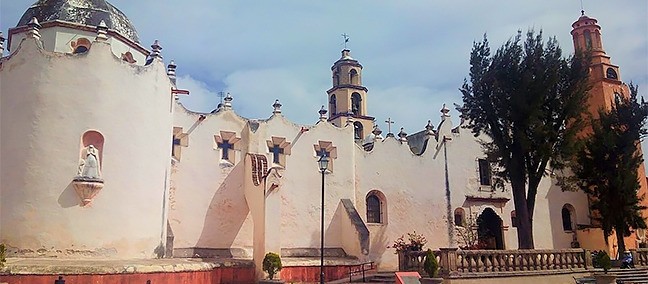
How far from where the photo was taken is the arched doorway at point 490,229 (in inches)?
1054

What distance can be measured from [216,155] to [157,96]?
4.30 metres

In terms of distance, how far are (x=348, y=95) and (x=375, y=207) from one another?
1331 cm

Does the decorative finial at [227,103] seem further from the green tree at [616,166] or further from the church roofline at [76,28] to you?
the green tree at [616,166]

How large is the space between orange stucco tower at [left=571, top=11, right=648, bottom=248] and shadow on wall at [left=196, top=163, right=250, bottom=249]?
1899 cm

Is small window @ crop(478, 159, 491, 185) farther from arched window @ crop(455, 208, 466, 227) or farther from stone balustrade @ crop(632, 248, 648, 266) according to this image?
stone balustrade @ crop(632, 248, 648, 266)

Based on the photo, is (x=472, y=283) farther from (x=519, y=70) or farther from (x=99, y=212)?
(x=99, y=212)

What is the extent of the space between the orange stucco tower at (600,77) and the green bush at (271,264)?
19839 mm

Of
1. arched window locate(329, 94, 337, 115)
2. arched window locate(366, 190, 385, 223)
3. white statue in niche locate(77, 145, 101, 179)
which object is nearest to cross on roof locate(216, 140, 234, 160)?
white statue in niche locate(77, 145, 101, 179)

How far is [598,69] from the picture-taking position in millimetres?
31047

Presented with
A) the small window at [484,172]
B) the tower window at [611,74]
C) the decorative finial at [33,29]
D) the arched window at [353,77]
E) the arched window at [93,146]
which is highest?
the arched window at [353,77]

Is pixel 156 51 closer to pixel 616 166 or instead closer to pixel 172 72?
pixel 172 72

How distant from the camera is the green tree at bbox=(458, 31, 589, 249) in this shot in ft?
64.8

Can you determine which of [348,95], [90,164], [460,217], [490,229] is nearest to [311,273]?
[90,164]

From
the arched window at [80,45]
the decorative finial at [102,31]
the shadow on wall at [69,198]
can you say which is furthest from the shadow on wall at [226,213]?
the decorative finial at [102,31]
